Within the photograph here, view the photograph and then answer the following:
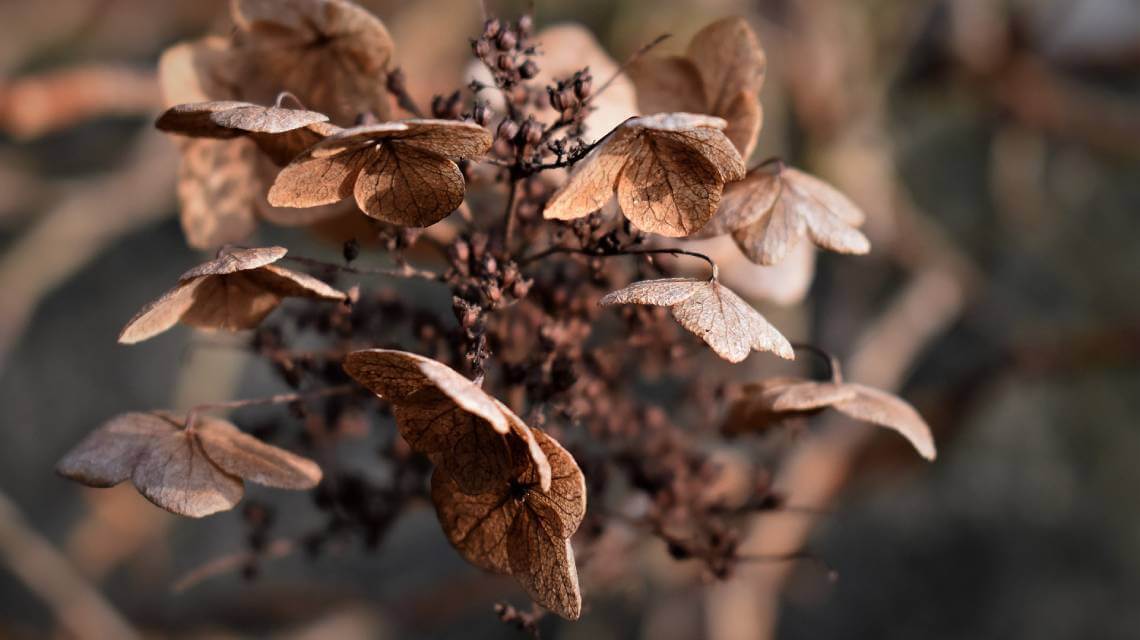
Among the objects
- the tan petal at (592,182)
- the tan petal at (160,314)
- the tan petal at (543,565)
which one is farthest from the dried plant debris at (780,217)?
the tan petal at (160,314)

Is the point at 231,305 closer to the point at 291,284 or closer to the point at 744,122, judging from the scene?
the point at 291,284

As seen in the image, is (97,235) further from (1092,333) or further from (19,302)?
(1092,333)

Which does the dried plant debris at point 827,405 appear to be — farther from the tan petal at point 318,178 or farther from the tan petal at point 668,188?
the tan petal at point 318,178

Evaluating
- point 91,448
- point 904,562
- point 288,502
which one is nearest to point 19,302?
point 288,502

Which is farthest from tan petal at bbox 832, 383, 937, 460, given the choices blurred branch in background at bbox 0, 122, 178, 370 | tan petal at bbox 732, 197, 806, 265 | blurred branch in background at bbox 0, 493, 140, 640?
blurred branch in background at bbox 0, 122, 178, 370

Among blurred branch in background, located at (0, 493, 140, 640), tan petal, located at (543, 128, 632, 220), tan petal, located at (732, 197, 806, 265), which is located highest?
tan petal, located at (543, 128, 632, 220)

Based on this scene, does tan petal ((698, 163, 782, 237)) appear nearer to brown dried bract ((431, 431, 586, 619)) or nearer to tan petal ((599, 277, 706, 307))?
tan petal ((599, 277, 706, 307))
